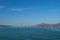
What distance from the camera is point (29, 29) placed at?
1985 millimetres

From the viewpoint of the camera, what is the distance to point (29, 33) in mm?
2074

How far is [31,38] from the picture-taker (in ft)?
7.18

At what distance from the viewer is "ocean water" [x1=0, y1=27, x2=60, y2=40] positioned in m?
2.04

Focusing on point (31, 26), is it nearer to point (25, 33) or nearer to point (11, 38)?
point (25, 33)

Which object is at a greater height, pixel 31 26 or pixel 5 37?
pixel 31 26

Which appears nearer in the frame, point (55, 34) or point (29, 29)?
point (29, 29)

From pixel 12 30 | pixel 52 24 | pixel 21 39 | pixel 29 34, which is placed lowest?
pixel 21 39

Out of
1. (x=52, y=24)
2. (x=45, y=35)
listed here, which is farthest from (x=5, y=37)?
(x=52, y=24)

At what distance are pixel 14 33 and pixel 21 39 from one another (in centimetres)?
26

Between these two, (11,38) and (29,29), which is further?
(11,38)

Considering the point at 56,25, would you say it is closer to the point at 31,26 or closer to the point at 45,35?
the point at 45,35

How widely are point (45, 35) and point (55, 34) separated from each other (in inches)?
11.5

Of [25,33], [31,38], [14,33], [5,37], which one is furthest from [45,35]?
[5,37]

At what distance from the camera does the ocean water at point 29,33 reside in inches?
80.4
